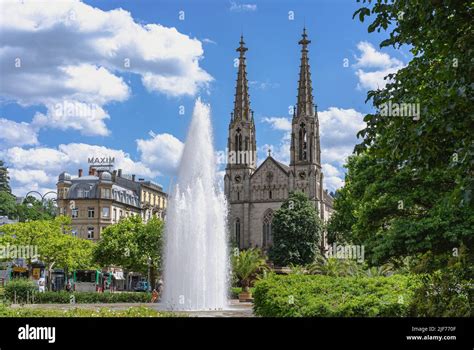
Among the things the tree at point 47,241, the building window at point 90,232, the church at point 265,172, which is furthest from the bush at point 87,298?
the church at point 265,172

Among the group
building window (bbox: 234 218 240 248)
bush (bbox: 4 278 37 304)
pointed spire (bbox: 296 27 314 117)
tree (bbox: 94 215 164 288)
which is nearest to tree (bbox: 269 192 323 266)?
building window (bbox: 234 218 240 248)

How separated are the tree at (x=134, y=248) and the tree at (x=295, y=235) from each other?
35054 mm

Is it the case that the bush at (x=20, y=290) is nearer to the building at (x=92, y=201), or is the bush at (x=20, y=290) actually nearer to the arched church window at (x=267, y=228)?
the building at (x=92, y=201)

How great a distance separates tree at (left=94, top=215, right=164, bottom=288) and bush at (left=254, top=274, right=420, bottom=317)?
31827 millimetres

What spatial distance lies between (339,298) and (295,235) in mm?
72998

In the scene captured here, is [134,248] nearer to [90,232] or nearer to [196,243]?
[196,243]

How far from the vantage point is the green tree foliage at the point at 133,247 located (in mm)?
52062

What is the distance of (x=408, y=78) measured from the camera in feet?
44.9

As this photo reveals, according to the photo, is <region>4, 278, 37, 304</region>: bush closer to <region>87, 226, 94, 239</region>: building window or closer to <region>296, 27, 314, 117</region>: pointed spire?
<region>87, 226, 94, 239</region>: building window

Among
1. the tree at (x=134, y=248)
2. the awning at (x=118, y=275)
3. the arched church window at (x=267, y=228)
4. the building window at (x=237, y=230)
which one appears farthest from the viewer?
the building window at (x=237, y=230)

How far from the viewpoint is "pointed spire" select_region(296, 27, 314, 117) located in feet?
350

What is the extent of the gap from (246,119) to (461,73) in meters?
100

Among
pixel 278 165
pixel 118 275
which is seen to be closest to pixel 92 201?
pixel 118 275
